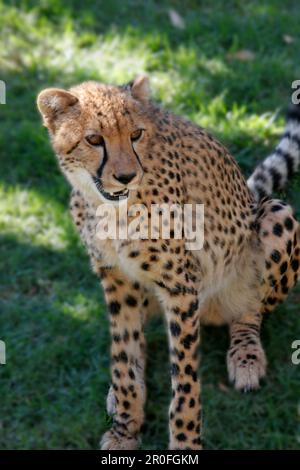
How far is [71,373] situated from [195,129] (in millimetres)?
1371

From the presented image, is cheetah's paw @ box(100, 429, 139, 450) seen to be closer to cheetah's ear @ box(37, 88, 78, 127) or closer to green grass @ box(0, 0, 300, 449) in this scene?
green grass @ box(0, 0, 300, 449)

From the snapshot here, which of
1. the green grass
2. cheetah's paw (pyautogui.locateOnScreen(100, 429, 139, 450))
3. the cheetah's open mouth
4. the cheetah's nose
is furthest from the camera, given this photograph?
the green grass

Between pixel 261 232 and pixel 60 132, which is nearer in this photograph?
pixel 60 132

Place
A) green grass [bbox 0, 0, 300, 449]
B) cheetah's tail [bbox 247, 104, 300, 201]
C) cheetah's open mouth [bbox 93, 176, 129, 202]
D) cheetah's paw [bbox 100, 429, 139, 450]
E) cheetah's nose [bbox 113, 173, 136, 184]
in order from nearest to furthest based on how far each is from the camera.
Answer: cheetah's nose [bbox 113, 173, 136, 184] < cheetah's open mouth [bbox 93, 176, 129, 202] < cheetah's paw [bbox 100, 429, 139, 450] < green grass [bbox 0, 0, 300, 449] < cheetah's tail [bbox 247, 104, 300, 201]

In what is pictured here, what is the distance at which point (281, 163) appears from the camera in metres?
5.01

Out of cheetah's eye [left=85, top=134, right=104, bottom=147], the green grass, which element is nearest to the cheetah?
cheetah's eye [left=85, top=134, right=104, bottom=147]

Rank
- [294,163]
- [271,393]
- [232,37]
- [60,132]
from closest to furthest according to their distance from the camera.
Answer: [60,132] < [271,393] < [294,163] < [232,37]

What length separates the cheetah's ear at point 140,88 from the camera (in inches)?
155

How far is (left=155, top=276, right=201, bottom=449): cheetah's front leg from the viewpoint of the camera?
4.03 m
